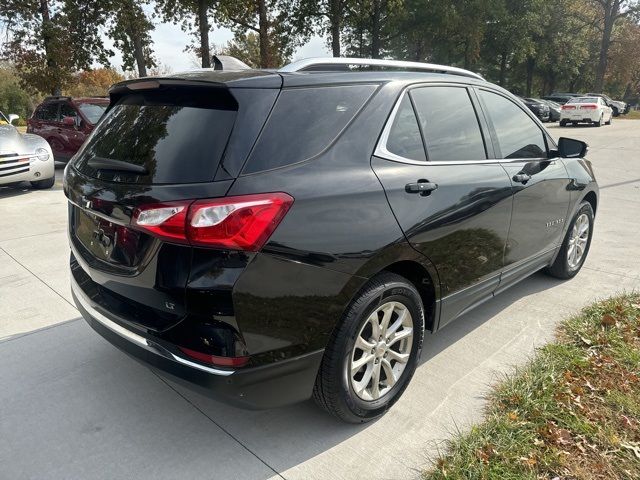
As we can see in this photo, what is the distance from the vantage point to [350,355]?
2.37 meters

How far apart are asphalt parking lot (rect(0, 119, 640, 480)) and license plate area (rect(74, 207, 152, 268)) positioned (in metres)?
0.87

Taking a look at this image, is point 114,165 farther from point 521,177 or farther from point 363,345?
point 521,177

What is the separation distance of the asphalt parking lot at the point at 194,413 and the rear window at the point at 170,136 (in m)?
1.26

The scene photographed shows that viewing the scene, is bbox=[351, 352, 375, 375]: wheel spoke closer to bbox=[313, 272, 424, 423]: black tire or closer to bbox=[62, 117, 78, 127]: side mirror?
bbox=[313, 272, 424, 423]: black tire

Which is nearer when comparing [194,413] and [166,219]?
[166,219]

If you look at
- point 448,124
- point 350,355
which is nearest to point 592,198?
point 448,124

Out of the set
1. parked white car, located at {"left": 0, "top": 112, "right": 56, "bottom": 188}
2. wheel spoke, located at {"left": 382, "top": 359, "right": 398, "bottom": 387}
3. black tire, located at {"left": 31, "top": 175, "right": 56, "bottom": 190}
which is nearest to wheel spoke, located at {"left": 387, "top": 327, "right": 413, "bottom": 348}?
wheel spoke, located at {"left": 382, "top": 359, "right": 398, "bottom": 387}

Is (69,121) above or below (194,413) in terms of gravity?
above

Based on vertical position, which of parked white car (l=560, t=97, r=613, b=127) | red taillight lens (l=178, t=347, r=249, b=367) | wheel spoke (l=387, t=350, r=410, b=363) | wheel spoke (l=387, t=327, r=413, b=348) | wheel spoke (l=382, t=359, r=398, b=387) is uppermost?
red taillight lens (l=178, t=347, r=249, b=367)

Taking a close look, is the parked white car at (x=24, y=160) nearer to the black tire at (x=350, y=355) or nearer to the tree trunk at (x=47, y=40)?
the black tire at (x=350, y=355)

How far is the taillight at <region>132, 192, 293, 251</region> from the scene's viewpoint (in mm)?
1960

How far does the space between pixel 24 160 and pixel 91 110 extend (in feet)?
11.8

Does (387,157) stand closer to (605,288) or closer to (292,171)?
(292,171)

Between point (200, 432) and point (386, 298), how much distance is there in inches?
45.8
